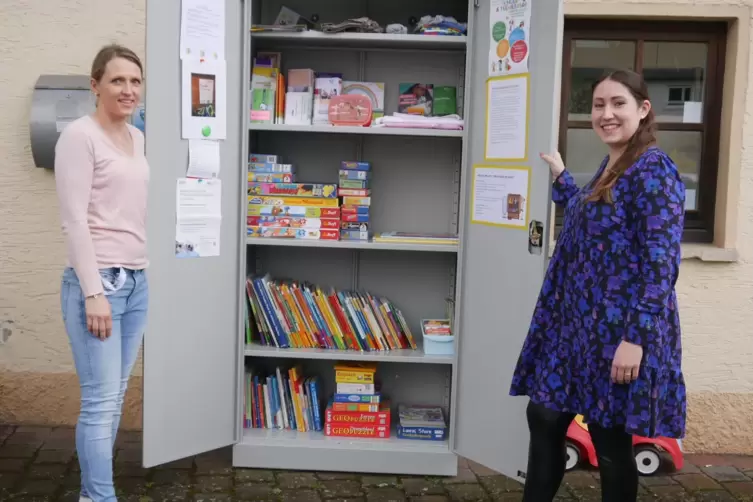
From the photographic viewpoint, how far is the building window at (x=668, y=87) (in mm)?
4062

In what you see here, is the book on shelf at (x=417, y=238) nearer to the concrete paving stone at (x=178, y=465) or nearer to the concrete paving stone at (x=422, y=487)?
the concrete paving stone at (x=422, y=487)

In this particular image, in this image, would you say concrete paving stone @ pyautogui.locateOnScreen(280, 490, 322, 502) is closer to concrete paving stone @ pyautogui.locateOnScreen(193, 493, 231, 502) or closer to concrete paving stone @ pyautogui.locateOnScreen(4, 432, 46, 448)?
concrete paving stone @ pyautogui.locateOnScreen(193, 493, 231, 502)

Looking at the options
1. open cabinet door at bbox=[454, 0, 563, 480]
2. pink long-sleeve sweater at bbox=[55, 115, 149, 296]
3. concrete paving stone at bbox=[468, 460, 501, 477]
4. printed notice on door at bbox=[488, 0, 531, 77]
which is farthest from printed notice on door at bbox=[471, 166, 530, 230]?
pink long-sleeve sweater at bbox=[55, 115, 149, 296]

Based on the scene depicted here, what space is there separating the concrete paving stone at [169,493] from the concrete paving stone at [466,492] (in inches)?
44.9

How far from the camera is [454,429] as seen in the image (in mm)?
3760

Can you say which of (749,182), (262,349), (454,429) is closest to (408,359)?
(454,429)

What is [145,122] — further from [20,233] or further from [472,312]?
[472,312]

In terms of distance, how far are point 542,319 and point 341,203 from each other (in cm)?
150

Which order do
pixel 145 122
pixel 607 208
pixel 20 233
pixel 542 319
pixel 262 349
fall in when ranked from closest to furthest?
pixel 607 208, pixel 542 319, pixel 145 122, pixel 262 349, pixel 20 233

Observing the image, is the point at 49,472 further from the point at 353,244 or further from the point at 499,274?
the point at 499,274

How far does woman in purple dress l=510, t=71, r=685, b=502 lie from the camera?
2.38m

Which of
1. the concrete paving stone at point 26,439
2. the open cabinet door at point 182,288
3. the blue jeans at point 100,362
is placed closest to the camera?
the blue jeans at point 100,362

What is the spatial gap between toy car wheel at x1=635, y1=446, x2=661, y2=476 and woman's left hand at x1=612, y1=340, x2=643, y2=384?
1.56 m

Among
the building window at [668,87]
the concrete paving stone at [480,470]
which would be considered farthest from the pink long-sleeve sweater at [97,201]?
the building window at [668,87]
